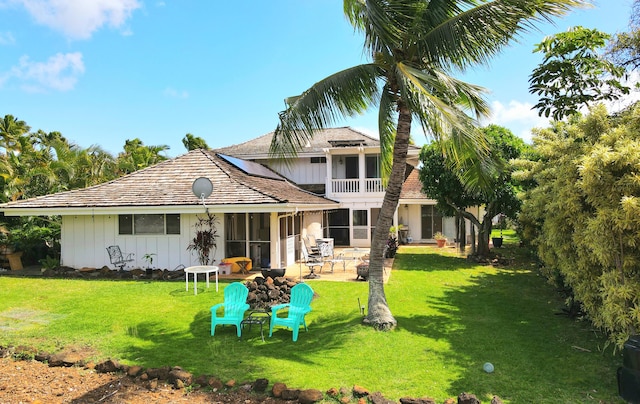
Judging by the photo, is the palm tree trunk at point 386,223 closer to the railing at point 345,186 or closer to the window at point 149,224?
the window at point 149,224

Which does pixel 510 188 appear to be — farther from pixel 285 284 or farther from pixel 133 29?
pixel 133 29

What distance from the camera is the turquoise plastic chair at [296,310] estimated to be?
24.5 feet

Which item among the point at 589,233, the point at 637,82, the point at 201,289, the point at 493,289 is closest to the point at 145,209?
the point at 201,289

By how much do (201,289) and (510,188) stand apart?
42.3 ft

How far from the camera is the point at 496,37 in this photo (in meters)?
6.96

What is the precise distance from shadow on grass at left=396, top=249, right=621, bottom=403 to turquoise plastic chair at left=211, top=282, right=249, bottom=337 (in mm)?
3420

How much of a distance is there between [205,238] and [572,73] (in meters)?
12.0

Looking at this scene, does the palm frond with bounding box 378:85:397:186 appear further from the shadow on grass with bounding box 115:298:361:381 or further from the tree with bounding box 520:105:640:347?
the shadow on grass with bounding box 115:298:361:381

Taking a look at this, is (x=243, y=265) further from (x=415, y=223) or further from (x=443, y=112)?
(x=415, y=223)

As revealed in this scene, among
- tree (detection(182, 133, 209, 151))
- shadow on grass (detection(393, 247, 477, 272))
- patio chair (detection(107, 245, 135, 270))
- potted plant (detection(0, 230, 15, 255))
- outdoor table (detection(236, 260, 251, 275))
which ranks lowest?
shadow on grass (detection(393, 247, 477, 272))

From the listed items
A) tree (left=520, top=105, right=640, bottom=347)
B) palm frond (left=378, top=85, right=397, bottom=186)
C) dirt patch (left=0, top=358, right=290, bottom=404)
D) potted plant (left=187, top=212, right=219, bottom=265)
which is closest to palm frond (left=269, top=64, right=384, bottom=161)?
palm frond (left=378, top=85, right=397, bottom=186)

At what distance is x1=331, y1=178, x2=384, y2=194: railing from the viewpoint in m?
22.6

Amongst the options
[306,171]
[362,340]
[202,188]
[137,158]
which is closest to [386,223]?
[362,340]

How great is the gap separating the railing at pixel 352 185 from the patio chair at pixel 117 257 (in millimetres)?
11913
